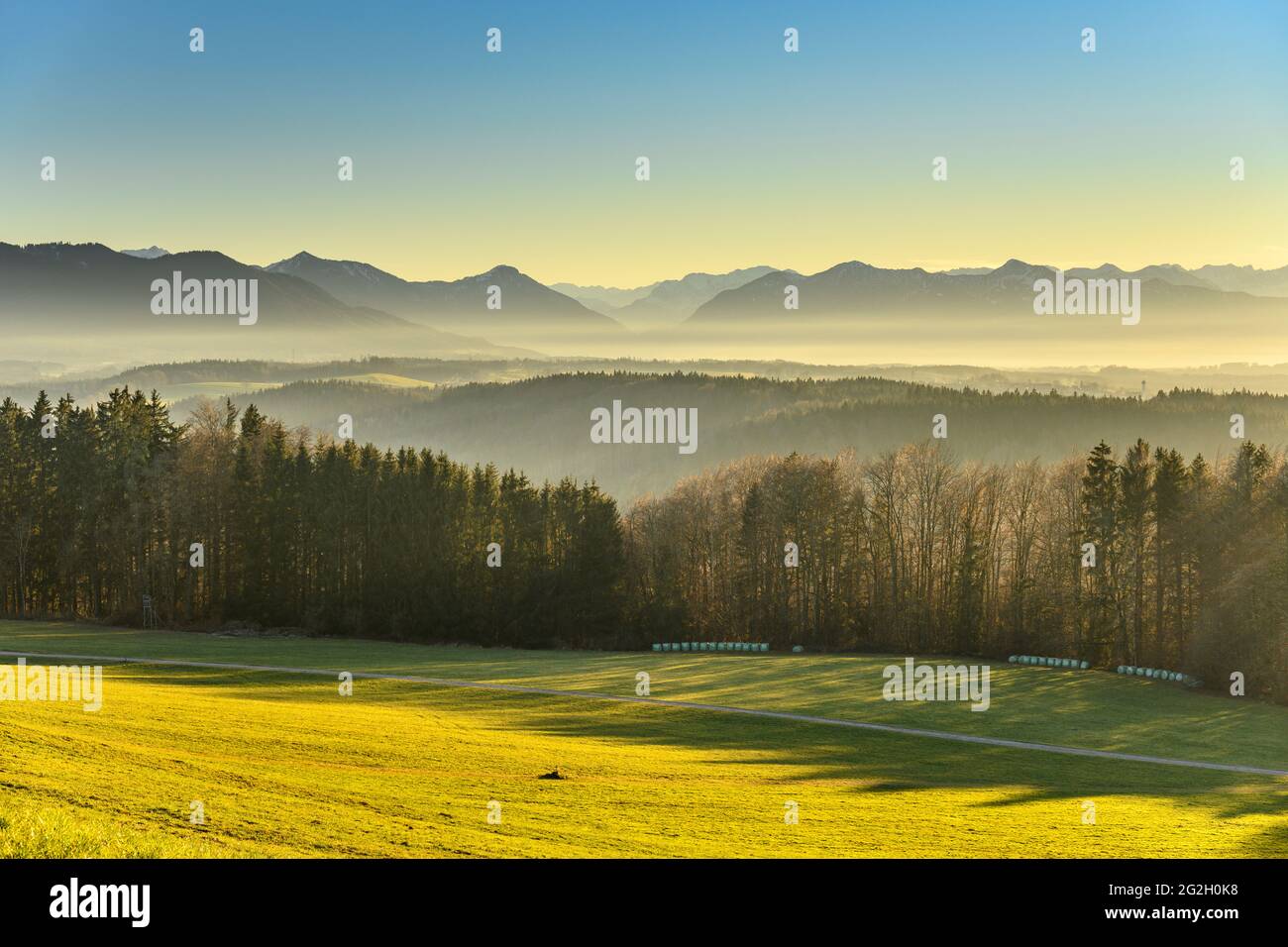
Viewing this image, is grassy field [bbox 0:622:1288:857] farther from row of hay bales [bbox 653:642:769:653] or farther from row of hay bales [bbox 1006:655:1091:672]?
row of hay bales [bbox 653:642:769:653]

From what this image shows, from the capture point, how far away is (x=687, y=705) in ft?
166

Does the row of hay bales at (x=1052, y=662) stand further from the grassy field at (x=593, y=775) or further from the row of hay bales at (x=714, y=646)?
the row of hay bales at (x=714, y=646)

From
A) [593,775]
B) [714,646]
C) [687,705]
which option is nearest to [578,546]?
[714,646]

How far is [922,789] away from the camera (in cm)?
3266

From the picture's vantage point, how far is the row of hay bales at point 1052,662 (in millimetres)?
75750

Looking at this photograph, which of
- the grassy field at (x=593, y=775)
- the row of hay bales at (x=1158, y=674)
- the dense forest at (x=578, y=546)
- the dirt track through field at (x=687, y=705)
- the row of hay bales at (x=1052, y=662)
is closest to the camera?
the grassy field at (x=593, y=775)

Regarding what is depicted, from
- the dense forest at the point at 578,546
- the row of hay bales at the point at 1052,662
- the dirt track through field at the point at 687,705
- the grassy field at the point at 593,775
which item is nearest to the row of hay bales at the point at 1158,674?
the row of hay bales at the point at 1052,662

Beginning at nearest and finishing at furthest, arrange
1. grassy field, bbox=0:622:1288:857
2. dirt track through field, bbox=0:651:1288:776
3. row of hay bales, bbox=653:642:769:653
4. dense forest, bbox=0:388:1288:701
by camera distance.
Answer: grassy field, bbox=0:622:1288:857 < dirt track through field, bbox=0:651:1288:776 < dense forest, bbox=0:388:1288:701 < row of hay bales, bbox=653:642:769:653

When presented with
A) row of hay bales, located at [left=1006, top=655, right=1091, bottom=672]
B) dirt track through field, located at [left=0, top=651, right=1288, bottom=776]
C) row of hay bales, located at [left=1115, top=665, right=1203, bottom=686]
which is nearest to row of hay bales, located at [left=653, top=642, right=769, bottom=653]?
row of hay bales, located at [left=1006, top=655, right=1091, bottom=672]

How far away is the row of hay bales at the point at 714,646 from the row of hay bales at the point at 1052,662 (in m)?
19.6

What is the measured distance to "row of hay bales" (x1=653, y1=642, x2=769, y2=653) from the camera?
278ft

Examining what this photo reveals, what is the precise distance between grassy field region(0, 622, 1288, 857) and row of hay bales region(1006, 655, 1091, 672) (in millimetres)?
16513
